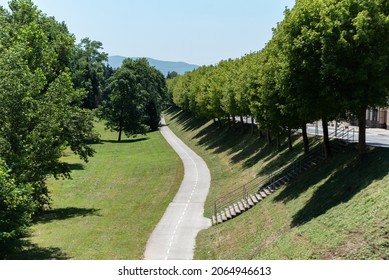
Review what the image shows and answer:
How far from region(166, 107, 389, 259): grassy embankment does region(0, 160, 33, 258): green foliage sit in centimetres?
905

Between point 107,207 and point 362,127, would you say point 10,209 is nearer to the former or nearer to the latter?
point 362,127

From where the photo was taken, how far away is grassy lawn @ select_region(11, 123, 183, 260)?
24516mm

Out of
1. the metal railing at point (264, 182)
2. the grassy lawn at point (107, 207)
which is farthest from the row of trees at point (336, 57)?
the grassy lawn at point (107, 207)

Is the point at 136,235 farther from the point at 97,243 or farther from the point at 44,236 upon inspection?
the point at 44,236

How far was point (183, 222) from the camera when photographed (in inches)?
1190

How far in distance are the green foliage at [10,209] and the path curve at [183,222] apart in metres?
7.19

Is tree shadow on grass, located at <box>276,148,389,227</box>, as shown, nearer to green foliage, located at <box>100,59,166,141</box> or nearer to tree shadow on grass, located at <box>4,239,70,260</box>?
tree shadow on grass, located at <box>4,239,70,260</box>

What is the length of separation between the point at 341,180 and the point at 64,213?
2023cm

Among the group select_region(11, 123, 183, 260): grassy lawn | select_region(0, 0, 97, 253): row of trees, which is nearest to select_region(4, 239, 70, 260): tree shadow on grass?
select_region(11, 123, 183, 260): grassy lawn

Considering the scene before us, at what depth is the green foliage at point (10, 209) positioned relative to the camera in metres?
16.2

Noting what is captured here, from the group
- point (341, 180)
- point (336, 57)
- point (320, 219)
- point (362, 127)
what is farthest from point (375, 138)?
point (320, 219)

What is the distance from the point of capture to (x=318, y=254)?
16234 millimetres

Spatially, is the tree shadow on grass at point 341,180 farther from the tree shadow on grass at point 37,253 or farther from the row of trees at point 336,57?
the tree shadow on grass at point 37,253

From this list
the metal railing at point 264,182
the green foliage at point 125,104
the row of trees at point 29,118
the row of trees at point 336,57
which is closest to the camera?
the row of trees at point 29,118
